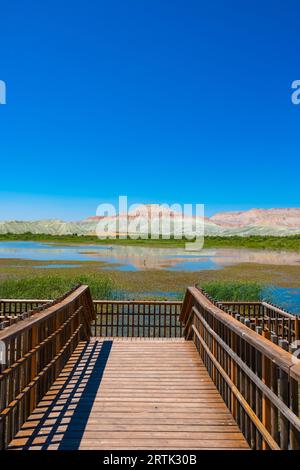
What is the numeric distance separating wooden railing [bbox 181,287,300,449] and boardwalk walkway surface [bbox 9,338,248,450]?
210 millimetres

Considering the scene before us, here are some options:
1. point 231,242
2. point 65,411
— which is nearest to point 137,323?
point 65,411

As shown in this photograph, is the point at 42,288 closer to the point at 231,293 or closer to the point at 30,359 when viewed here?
the point at 231,293

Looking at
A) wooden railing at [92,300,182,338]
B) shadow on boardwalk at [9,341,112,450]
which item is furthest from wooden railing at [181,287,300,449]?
wooden railing at [92,300,182,338]

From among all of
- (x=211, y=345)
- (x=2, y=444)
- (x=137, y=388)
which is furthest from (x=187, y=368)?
(x=2, y=444)

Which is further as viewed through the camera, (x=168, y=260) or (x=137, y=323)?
(x=168, y=260)

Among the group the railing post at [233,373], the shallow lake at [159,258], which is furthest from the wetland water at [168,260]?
the railing post at [233,373]

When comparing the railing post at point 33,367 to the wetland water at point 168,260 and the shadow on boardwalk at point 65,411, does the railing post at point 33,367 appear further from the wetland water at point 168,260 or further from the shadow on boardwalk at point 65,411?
→ the wetland water at point 168,260

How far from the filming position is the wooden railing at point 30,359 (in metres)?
3.24

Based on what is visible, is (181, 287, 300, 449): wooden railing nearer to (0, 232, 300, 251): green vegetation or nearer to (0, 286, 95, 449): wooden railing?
(0, 286, 95, 449): wooden railing

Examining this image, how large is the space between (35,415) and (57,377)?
123 cm

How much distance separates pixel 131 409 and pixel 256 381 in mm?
1655

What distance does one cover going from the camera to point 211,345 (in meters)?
5.50

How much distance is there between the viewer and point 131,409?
4.18 m

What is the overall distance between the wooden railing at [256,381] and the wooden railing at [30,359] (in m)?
2.10
